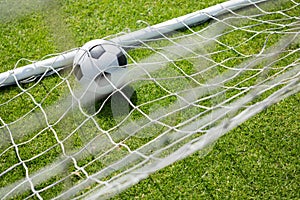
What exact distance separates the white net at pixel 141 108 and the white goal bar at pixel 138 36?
0.05 m

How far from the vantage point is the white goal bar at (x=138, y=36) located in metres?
2.91

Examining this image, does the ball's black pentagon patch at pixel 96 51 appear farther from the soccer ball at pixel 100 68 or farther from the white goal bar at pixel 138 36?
the white goal bar at pixel 138 36

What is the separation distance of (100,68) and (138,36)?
49cm

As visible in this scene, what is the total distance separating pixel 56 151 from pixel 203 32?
4.12ft

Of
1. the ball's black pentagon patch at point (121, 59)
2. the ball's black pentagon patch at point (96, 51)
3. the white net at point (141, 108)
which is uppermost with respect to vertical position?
the ball's black pentagon patch at point (96, 51)

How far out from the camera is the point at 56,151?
8.26 ft

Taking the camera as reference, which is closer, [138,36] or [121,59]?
[121,59]

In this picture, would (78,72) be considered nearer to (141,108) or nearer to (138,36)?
(141,108)

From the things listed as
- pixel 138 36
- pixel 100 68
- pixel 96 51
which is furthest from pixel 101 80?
pixel 138 36

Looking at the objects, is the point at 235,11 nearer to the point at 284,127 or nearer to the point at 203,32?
the point at 203,32

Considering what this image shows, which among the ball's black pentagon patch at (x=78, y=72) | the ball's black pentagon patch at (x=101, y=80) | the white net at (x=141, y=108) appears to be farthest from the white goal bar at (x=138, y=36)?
the ball's black pentagon patch at (x=101, y=80)

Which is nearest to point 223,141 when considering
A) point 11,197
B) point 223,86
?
point 223,86

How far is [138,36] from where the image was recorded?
10.2 ft

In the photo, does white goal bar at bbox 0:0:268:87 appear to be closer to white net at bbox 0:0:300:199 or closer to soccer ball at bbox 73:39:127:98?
white net at bbox 0:0:300:199
